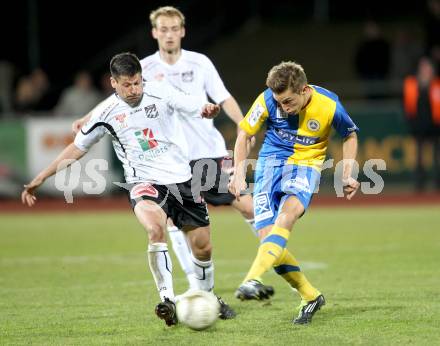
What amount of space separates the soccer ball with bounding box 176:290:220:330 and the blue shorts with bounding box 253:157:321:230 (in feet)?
2.88

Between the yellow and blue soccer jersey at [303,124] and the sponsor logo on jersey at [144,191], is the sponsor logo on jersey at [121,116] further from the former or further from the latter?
the yellow and blue soccer jersey at [303,124]

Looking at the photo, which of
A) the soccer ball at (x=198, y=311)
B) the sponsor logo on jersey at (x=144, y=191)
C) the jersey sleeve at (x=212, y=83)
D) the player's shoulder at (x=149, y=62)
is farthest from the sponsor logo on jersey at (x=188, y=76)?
the soccer ball at (x=198, y=311)

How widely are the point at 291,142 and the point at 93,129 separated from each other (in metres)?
1.54

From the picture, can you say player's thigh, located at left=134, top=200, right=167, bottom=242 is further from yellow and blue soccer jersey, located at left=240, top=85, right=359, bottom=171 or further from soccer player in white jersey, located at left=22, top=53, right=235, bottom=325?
yellow and blue soccer jersey, located at left=240, top=85, right=359, bottom=171

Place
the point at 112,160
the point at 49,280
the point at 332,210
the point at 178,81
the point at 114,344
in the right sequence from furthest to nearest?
1. the point at 112,160
2. the point at 332,210
3. the point at 49,280
4. the point at 178,81
5. the point at 114,344

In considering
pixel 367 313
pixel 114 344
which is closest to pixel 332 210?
pixel 367 313

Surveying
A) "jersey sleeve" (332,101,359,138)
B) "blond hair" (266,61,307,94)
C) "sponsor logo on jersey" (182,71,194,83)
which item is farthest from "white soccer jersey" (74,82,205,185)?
"sponsor logo on jersey" (182,71,194,83)

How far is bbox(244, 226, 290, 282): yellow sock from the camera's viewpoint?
6320 mm

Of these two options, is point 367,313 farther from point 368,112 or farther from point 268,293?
point 368,112

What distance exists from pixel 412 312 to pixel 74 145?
9.46ft

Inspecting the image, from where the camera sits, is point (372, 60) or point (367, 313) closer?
point (367, 313)

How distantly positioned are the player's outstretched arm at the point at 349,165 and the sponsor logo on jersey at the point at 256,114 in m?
0.71

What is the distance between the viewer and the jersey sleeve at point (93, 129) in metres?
7.21

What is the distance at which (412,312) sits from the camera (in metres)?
6.94
